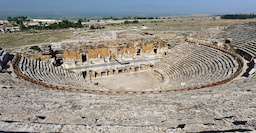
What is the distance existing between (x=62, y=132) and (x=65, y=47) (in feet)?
72.7

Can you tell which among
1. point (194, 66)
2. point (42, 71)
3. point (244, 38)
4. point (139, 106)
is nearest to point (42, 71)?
point (42, 71)

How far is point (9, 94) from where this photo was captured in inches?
386

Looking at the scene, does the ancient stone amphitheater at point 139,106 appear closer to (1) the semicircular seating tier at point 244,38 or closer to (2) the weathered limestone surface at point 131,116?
(2) the weathered limestone surface at point 131,116

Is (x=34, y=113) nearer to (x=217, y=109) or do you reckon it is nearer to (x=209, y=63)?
(x=217, y=109)

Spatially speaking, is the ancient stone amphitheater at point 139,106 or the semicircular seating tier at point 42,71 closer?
the ancient stone amphitheater at point 139,106

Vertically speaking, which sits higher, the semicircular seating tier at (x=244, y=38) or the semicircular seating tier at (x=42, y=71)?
the semicircular seating tier at (x=244, y=38)

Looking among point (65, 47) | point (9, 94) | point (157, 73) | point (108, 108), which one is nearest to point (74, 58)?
point (65, 47)

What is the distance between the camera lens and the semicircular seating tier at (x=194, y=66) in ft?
55.9

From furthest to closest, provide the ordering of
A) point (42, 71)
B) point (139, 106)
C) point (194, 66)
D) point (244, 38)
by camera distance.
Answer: point (244, 38) < point (194, 66) < point (42, 71) < point (139, 106)

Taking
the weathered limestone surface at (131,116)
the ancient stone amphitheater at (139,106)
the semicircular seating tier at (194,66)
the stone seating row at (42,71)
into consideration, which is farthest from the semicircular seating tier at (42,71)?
the semicircular seating tier at (194,66)


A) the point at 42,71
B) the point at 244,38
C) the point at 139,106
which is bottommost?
the point at 42,71

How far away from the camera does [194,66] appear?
22.0 metres

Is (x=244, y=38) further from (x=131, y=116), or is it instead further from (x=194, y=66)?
(x=131, y=116)

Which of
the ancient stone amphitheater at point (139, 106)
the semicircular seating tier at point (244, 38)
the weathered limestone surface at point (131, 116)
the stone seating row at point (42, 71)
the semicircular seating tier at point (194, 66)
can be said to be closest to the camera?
the weathered limestone surface at point (131, 116)
